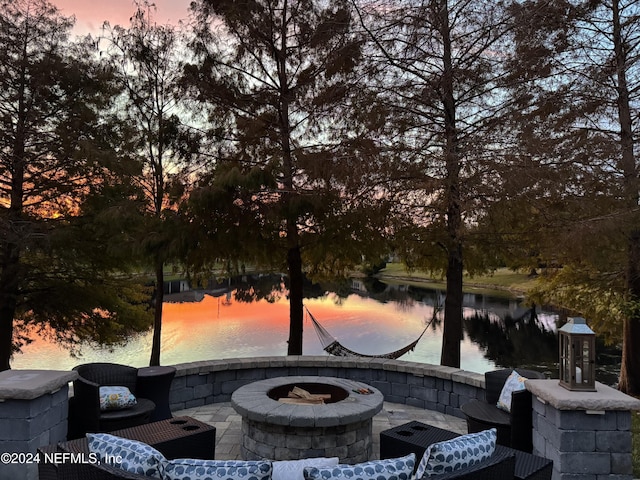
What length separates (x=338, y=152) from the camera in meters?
7.00

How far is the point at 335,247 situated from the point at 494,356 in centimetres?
802

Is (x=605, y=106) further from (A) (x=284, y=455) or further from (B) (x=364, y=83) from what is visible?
(A) (x=284, y=455)

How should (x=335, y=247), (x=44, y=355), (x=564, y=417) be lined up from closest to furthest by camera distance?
1. (x=564, y=417)
2. (x=335, y=247)
3. (x=44, y=355)

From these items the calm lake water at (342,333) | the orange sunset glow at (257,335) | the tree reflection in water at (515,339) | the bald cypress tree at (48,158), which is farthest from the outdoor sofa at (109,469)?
the tree reflection in water at (515,339)

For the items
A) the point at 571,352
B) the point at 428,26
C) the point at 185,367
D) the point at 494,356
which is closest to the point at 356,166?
the point at 428,26

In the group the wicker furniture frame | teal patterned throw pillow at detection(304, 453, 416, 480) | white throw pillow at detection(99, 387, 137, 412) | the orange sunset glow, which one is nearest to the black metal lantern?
teal patterned throw pillow at detection(304, 453, 416, 480)

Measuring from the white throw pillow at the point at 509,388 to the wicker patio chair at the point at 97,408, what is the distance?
3260 mm

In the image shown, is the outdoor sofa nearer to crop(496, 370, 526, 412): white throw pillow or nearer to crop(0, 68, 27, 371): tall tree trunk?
crop(496, 370, 526, 412): white throw pillow

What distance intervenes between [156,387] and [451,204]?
14.6ft

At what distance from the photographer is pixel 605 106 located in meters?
7.30

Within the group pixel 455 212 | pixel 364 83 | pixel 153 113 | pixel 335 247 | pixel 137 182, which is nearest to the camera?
pixel 455 212

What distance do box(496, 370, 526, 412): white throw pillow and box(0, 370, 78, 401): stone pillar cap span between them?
12.2 feet

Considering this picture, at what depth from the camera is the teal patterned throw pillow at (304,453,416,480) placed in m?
2.03

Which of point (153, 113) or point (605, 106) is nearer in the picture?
point (605, 106)
